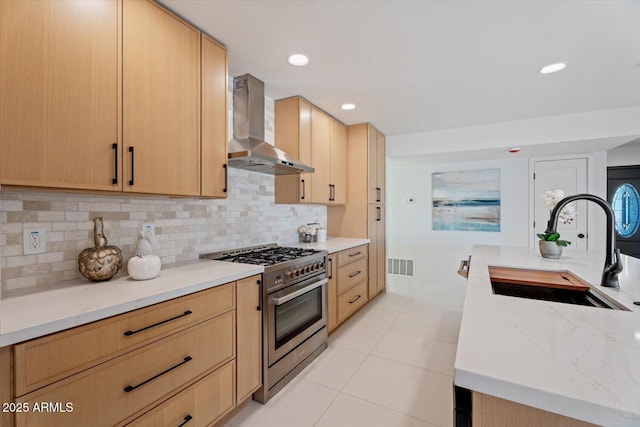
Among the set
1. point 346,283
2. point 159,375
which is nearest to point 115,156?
point 159,375

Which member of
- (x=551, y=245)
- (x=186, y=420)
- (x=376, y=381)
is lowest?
(x=376, y=381)

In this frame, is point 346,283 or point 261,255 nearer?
point 261,255

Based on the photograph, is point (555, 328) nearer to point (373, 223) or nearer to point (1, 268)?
point (1, 268)

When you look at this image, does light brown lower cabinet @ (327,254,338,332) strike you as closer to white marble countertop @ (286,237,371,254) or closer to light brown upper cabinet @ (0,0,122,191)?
white marble countertop @ (286,237,371,254)

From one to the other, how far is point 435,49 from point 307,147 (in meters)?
1.45

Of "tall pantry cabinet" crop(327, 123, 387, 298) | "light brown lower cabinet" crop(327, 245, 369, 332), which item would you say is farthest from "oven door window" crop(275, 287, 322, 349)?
"tall pantry cabinet" crop(327, 123, 387, 298)

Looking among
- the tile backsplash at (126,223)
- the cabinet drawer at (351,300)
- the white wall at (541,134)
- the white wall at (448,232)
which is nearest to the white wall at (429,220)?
the white wall at (448,232)

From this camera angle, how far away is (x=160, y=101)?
5.15ft

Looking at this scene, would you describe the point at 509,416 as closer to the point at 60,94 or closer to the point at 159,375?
the point at 159,375

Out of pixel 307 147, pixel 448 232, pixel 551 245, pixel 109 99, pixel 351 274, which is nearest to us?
pixel 109 99

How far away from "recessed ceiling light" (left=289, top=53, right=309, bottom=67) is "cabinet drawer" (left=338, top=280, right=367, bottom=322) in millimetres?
2213

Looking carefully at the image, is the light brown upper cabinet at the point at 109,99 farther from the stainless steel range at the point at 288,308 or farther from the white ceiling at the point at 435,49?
the stainless steel range at the point at 288,308

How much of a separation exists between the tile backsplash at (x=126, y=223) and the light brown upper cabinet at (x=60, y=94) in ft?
1.15

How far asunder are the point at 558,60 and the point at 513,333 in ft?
8.01
